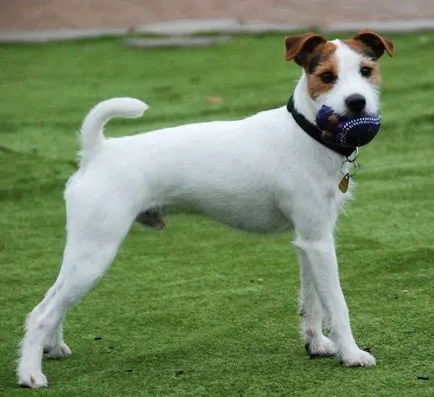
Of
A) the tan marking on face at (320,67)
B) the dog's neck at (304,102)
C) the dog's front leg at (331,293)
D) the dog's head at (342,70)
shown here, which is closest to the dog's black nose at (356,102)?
the dog's head at (342,70)

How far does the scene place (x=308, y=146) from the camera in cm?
533

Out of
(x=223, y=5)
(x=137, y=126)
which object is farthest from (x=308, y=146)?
(x=223, y=5)

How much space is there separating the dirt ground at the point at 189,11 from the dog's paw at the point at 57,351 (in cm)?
1144

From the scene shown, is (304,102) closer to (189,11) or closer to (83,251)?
(83,251)

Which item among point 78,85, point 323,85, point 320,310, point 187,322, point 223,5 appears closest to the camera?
point 323,85

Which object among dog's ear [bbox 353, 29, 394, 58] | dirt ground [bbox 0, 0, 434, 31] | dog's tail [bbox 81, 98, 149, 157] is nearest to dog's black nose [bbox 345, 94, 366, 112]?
dog's ear [bbox 353, 29, 394, 58]

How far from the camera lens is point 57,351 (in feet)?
18.4

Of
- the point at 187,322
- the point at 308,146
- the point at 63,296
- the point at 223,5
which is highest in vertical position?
the point at 308,146

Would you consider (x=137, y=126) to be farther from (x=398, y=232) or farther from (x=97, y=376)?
(x=97, y=376)

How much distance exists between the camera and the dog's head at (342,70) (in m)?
5.05

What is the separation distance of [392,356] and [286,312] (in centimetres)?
94

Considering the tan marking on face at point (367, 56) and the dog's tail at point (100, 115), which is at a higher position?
the tan marking on face at point (367, 56)

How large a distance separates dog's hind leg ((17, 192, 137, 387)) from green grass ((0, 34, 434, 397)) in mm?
126

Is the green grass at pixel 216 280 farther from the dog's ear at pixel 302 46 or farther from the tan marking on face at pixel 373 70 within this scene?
the tan marking on face at pixel 373 70
